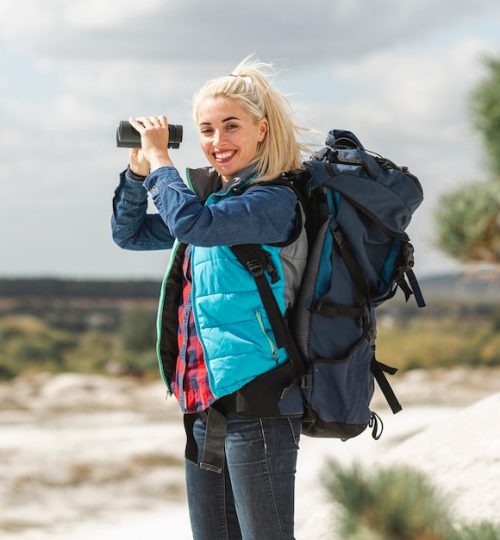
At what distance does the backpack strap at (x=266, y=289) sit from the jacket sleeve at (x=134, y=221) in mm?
437

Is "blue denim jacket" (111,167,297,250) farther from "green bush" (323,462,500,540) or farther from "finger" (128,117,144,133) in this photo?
"green bush" (323,462,500,540)

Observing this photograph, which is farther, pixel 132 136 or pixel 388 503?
pixel 132 136

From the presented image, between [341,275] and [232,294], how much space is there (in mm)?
280

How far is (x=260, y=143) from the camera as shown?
242 centimetres

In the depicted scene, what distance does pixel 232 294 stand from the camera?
2271 millimetres

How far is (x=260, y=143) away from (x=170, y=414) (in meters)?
11.5

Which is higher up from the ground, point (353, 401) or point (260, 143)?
point (260, 143)

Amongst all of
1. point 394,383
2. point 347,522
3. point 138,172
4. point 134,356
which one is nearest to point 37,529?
point 138,172

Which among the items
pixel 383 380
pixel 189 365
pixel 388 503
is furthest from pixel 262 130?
pixel 388 503

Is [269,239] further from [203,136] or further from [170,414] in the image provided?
[170,414]

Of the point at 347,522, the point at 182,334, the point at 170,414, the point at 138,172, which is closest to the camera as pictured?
the point at 347,522

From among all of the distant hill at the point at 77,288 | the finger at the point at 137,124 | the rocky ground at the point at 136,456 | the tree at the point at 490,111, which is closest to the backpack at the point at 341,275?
the rocky ground at the point at 136,456

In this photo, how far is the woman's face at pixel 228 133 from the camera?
236 centimetres

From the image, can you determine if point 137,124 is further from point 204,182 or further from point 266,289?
point 266,289
